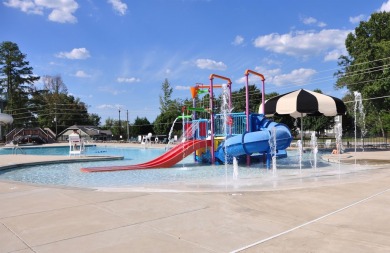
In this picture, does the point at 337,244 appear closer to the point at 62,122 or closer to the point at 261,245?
the point at 261,245

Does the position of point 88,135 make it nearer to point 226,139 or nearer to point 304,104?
point 304,104

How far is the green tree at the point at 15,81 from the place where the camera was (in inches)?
2542

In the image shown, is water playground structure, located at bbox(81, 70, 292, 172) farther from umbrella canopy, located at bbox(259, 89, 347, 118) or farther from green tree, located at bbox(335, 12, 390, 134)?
green tree, located at bbox(335, 12, 390, 134)

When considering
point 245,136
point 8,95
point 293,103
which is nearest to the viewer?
point 245,136

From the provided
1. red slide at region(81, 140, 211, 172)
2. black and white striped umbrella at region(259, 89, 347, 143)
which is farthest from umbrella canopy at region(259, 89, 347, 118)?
red slide at region(81, 140, 211, 172)

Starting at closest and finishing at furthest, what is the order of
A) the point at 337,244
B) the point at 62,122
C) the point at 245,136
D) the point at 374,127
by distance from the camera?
1. the point at 337,244
2. the point at 245,136
3. the point at 374,127
4. the point at 62,122

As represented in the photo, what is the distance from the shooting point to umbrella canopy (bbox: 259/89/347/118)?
19656 mm

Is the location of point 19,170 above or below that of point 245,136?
below

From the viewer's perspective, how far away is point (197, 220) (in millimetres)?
5266

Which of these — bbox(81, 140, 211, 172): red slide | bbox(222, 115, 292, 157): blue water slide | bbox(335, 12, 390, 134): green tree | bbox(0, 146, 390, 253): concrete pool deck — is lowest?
bbox(0, 146, 390, 253): concrete pool deck

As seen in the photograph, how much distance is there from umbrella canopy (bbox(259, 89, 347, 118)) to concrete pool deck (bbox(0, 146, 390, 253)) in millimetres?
12098

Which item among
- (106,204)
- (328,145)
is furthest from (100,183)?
(328,145)

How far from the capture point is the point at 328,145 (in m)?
28.3

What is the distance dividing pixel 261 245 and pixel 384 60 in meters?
32.1
